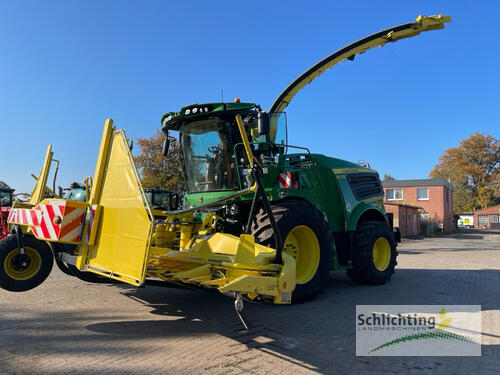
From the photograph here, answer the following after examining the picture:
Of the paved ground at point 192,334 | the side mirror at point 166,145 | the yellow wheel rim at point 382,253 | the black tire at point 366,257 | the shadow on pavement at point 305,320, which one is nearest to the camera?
the paved ground at point 192,334

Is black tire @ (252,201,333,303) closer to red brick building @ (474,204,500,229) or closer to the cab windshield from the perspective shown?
the cab windshield

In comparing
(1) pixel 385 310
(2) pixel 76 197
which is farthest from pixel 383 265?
(2) pixel 76 197

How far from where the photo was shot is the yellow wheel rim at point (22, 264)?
453 cm

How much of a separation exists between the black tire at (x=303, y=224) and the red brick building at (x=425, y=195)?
35394mm

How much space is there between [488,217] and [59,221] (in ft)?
219

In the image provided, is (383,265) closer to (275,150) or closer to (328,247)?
(328,247)

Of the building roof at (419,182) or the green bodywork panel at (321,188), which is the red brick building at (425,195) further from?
the green bodywork panel at (321,188)

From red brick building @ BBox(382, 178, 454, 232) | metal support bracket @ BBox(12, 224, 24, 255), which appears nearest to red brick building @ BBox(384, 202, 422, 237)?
red brick building @ BBox(382, 178, 454, 232)

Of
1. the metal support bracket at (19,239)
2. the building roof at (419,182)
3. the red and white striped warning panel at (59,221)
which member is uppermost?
the building roof at (419,182)

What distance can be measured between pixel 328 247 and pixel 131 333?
10.2 feet

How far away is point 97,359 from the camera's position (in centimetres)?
351

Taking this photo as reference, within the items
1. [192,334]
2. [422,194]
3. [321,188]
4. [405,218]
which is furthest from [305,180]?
[422,194]

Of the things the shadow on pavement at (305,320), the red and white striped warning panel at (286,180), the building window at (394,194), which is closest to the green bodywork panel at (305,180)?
the red and white striped warning panel at (286,180)

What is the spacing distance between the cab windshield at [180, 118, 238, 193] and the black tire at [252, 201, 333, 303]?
88 centimetres
